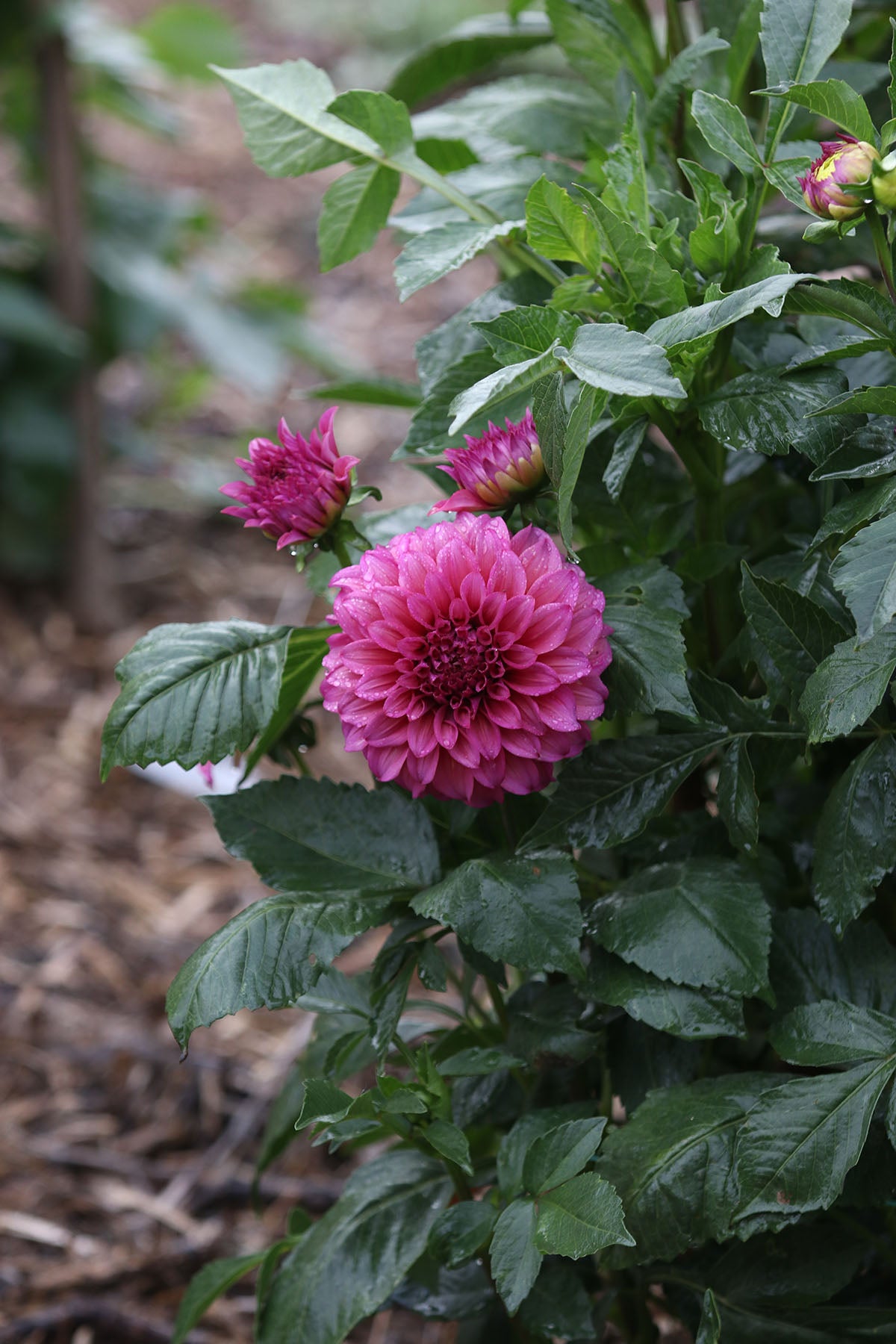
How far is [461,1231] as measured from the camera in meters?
0.63

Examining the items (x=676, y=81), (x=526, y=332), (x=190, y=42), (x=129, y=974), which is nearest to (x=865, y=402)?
(x=526, y=332)

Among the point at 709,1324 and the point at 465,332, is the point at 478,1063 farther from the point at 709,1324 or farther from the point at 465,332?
the point at 465,332

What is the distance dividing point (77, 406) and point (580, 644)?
1.48 meters

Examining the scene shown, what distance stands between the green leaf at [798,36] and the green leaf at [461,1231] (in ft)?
1.83

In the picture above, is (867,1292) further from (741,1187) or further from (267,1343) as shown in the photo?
(267,1343)

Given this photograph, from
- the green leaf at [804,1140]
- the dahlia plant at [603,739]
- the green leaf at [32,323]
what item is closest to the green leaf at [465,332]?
the dahlia plant at [603,739]

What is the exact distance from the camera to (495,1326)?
764mm

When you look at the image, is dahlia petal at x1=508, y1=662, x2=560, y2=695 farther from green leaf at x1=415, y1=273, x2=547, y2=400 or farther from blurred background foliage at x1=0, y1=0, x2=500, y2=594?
blurred background foliage at x1=0, y1=0, x2=500, y2=594

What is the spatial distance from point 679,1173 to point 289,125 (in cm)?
61

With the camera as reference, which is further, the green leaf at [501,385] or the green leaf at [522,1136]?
the green leaf at [522,1136]

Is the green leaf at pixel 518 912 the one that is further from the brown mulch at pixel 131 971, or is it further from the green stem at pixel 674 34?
the green stem at pixel 674 34

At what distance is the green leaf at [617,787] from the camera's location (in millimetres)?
605

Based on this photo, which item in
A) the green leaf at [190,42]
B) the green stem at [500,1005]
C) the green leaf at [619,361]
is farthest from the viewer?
the green leaf at [190,42]

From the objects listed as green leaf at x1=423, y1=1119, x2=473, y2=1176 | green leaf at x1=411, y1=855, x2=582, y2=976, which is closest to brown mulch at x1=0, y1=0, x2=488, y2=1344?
green leaf at x1=423, y1=1119, x2=473, y2=1176
